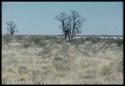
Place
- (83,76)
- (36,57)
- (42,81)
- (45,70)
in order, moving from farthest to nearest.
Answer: (36,57), (45,70), (83,76), (42,81)

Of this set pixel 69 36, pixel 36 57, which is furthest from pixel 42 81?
pixel 69 36

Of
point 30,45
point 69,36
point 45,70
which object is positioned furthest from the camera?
point 69,36

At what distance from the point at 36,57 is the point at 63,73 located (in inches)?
126

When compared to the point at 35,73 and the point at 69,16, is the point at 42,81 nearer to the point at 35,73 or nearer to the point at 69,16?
the point at 35,73

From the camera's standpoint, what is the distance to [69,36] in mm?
27750

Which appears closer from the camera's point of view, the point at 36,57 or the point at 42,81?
the point at 42,81

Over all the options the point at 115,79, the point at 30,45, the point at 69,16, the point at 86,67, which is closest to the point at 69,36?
the point at 69,16

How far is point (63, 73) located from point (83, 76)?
637 mm

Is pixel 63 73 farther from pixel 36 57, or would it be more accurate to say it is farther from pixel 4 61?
pixel 36 57

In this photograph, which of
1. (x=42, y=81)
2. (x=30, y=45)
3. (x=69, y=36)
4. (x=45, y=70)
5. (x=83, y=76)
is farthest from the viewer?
(x=69, y=36)

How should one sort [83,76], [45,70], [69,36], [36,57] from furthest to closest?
[69,36] → [36,57] → [45,70] → [83,76]

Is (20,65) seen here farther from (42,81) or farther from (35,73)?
(42,81)

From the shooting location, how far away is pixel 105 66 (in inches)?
432

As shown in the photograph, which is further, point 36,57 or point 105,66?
point 36,57
